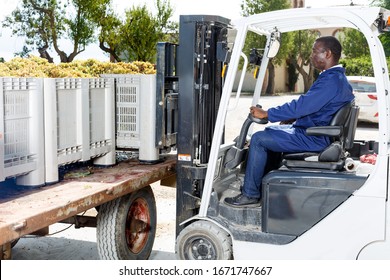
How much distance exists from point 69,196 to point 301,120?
205cm

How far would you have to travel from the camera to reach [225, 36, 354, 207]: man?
4.81m

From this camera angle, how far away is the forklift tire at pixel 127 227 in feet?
18.0

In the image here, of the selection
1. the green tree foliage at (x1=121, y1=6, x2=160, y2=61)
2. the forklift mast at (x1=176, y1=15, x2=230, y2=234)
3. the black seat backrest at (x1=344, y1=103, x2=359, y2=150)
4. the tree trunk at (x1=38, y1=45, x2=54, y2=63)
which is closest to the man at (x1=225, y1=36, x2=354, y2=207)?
the black seat backrest at (x1=344, y1=103, x2=359, y2=150)

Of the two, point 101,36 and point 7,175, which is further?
point 101,36

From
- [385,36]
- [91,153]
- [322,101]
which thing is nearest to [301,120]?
[322,101]

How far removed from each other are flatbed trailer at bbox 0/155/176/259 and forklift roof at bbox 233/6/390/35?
1.75 meters

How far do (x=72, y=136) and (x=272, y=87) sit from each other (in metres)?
34.6

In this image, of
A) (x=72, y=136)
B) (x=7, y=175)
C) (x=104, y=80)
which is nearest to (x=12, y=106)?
(x=7, y=175)

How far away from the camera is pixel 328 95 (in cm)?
479

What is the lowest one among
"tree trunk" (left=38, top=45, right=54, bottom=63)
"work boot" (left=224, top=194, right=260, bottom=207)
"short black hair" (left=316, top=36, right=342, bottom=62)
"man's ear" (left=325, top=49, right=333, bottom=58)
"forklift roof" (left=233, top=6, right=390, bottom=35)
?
"work boot" (left=224, top=194, right=260, bottom=207)

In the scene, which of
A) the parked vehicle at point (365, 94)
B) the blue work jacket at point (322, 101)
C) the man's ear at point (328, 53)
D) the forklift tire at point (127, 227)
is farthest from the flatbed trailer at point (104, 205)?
the parked vehicle at point (365, 94)

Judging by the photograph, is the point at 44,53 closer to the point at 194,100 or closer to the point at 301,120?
the point at 194,100

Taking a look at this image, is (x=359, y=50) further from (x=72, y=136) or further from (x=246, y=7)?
(x=72, y=136)

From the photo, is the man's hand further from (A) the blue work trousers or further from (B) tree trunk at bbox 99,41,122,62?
(B) tree trunk at bbox 99,41,122,62
